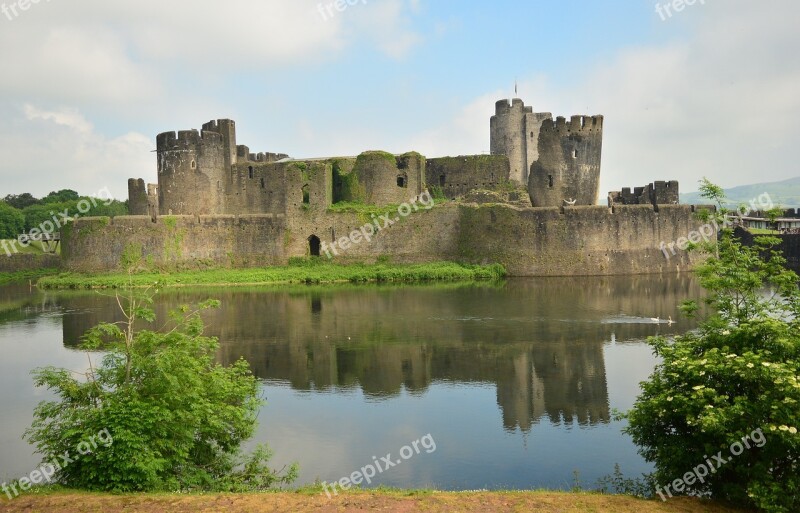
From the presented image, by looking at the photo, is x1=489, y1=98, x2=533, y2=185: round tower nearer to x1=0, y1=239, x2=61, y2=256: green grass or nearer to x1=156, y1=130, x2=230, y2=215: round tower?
x1=156, y1=130, x2=230, y2=215: round tower

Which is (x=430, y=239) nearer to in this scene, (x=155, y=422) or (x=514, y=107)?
(x=514, y=107)

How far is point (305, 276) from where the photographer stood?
3456 centimetres

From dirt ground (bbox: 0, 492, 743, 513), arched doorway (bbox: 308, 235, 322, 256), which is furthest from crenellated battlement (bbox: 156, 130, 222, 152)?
dirt ground (bbox: 0, 492, 743, 513)

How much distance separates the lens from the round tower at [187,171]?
39.3 meters

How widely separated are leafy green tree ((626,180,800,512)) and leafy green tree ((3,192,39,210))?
87.1 meters

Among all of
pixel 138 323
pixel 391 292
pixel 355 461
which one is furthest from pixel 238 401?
pixel 391 292

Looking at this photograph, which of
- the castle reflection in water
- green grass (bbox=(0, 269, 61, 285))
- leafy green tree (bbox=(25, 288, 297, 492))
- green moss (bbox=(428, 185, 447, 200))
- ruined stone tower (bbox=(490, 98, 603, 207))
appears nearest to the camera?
leafy green tree (bbox=(25, 288, 297, 492))

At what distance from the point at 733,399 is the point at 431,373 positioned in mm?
7731

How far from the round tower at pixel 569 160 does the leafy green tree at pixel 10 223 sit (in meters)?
48.7

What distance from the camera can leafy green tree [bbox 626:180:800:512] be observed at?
776cm

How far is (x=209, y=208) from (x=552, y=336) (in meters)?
26.4

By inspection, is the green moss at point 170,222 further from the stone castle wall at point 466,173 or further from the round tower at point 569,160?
the round tower at point 569,160

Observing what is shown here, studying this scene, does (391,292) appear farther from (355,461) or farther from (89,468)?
(89,468)

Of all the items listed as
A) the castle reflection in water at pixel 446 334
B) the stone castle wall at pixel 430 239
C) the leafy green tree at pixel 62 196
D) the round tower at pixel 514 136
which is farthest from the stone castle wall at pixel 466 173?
the leafy green tree at pixel 62 196
